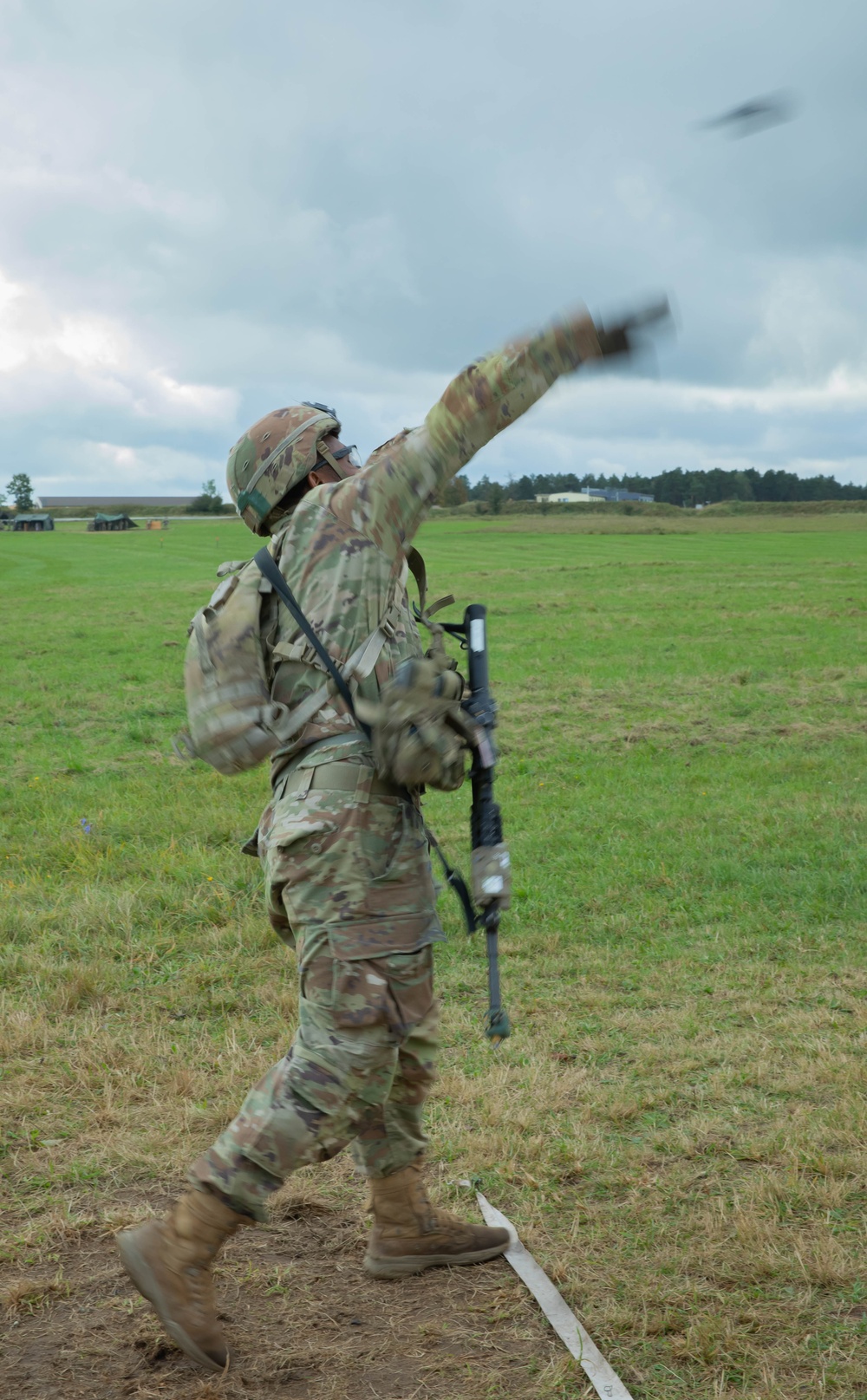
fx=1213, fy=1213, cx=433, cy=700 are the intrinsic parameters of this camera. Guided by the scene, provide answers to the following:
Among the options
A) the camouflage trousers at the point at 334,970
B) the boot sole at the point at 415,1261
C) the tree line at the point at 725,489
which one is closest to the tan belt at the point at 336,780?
the camouflage trousers at the point at 334,970

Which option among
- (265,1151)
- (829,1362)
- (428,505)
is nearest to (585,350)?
(428,505)

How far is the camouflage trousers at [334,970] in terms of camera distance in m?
3.15

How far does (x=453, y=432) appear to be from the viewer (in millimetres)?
3010

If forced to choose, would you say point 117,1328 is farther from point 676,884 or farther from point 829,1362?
point 676,884

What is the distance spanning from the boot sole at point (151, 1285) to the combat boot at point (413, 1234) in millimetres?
695

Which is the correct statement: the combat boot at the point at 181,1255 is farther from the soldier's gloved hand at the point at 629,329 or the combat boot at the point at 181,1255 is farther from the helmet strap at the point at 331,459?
the soldier's gloved hand at the point at 629,329

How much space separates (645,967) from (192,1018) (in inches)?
90.6

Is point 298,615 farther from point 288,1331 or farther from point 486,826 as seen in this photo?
point 288,1331

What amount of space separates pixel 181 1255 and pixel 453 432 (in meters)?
2.25

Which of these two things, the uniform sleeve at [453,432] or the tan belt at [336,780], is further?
the tan belt at [336,780]

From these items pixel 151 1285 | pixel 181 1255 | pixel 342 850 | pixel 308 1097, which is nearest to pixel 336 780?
pixel 342 850

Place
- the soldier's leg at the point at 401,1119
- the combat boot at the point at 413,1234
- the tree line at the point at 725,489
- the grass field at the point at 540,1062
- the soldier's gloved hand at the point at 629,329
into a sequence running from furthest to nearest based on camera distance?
the tree line at the point at 725,489
the combat boot at the point at 413,1234
the soldier's leg at the point at 401,1119
the grass field at the point at 540,1062
the soldier's gloved hand at the point at 629,329

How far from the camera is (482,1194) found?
4160 millimetres

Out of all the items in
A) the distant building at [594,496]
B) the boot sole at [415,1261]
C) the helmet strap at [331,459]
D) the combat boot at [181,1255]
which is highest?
the distant building at [594,496]
